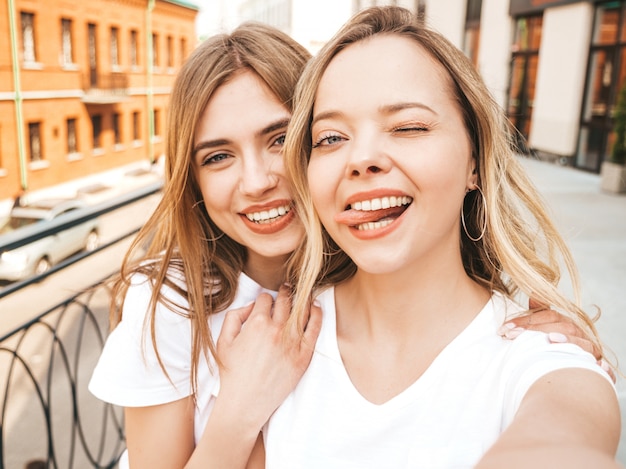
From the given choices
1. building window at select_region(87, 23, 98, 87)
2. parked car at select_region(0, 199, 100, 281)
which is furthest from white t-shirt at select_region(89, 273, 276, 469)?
building window at select_region(87, 23, 98, 87)

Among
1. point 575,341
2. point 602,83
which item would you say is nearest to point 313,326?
point 575,341

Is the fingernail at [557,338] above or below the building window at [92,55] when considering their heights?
below

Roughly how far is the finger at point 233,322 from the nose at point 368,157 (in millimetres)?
577

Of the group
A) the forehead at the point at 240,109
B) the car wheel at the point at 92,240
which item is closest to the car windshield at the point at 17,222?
the car wheel at the point at 92,240

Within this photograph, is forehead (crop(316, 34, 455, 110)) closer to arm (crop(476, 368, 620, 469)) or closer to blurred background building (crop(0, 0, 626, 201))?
arm (crop(476, 368, 620, 469))

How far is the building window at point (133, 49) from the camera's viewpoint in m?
27.1

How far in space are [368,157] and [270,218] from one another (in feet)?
1.78

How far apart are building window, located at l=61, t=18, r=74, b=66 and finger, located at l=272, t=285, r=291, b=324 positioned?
88.6 ft

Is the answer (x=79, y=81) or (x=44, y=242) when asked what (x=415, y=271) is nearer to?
(x=44, y=242)

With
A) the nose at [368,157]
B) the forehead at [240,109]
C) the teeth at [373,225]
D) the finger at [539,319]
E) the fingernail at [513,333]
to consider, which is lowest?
the fingernail at [513,333]

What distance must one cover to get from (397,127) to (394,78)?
11 cm

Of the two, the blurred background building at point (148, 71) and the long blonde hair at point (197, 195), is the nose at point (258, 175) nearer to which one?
the long blonde hair at point (197, 195)

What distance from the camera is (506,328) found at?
1.16 m

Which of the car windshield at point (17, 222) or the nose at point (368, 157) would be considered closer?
the nose at point (368, 157)
